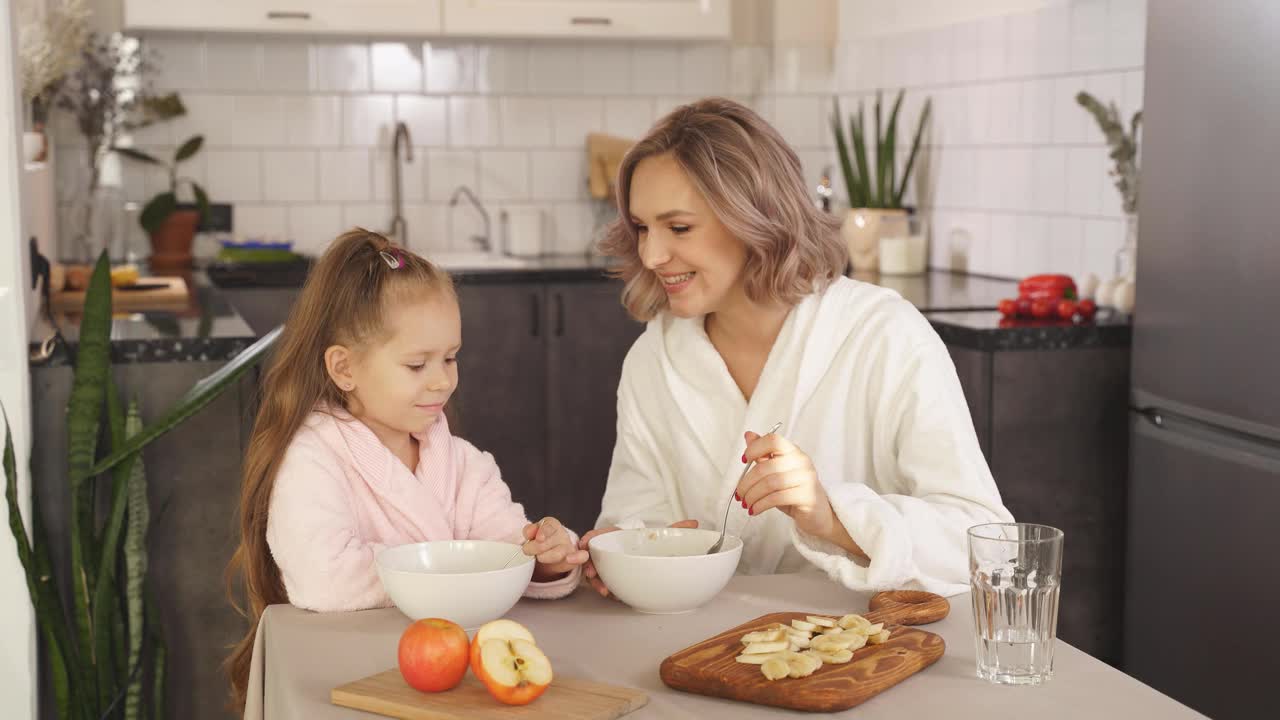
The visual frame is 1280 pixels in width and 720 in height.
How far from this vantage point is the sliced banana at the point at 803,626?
1.29 meters

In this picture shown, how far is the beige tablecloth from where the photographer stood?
1.16 metres

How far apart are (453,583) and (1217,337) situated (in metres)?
1.68

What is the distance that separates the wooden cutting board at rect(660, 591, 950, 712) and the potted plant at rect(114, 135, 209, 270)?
136 inches

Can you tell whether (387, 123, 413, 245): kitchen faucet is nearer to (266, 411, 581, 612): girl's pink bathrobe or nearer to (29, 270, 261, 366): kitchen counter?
(29, 270, 261, 366): kitchen counter

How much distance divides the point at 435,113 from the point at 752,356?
2865mm

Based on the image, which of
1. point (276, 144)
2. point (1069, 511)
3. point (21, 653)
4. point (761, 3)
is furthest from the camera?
point (761, 3)

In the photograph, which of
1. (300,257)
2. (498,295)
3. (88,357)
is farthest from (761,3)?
(88,357)

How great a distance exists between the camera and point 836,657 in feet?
3.98

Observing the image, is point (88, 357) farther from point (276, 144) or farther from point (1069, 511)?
point (276, 144)

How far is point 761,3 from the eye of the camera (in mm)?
4844

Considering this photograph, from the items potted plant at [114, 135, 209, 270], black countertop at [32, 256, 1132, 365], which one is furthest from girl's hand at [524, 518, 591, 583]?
potted plant at [114, 135, 209, 270]

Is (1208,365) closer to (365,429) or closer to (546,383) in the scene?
(365,429)

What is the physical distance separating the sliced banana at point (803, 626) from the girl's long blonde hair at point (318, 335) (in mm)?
682

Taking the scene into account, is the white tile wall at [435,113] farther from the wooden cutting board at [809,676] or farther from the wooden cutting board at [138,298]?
the wooden cutting board at [809,676]
